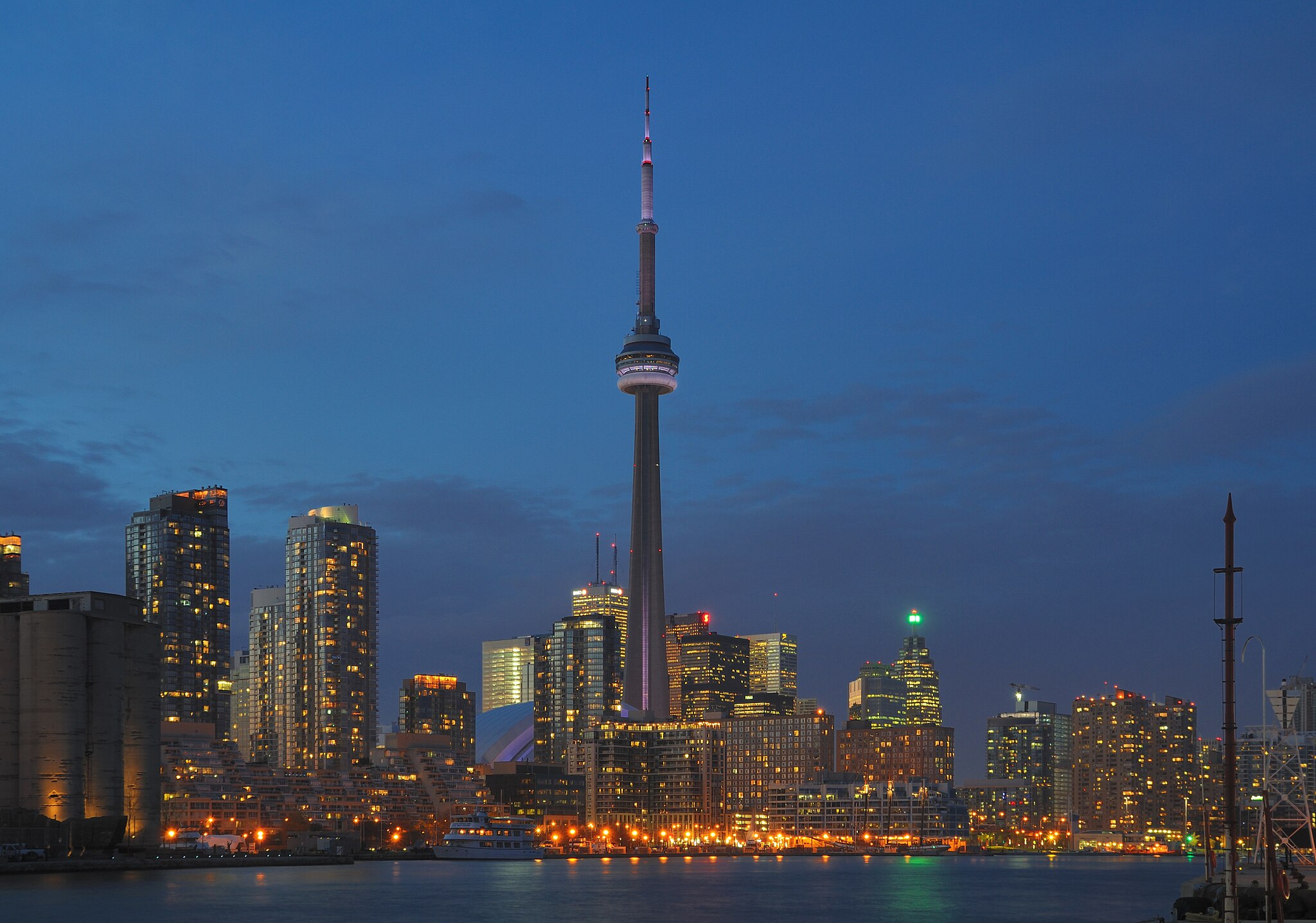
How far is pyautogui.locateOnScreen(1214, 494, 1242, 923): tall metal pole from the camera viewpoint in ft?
190

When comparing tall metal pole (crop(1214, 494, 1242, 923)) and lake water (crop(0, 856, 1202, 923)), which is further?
lake water (crop(0, 856, 1202, 923))

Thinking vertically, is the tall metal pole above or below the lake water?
above

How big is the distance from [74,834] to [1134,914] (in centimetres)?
11882

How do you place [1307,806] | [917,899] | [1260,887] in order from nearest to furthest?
[1260,887], [1307,806], [917,899]

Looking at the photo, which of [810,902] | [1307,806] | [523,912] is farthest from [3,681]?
[1307,806]

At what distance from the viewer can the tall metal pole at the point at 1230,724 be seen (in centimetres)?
5778

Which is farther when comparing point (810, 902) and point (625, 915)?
point (810, 902)

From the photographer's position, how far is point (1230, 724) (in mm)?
60406

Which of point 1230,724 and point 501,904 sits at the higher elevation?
point 1230,724

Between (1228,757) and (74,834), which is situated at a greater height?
(1228,757)

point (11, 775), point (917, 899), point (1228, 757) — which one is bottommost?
point (917, 899)

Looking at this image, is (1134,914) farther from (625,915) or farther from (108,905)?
(108,905)

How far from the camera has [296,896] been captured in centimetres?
17200

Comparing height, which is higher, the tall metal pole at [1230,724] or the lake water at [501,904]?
the tall metal pole at [1230,724]
